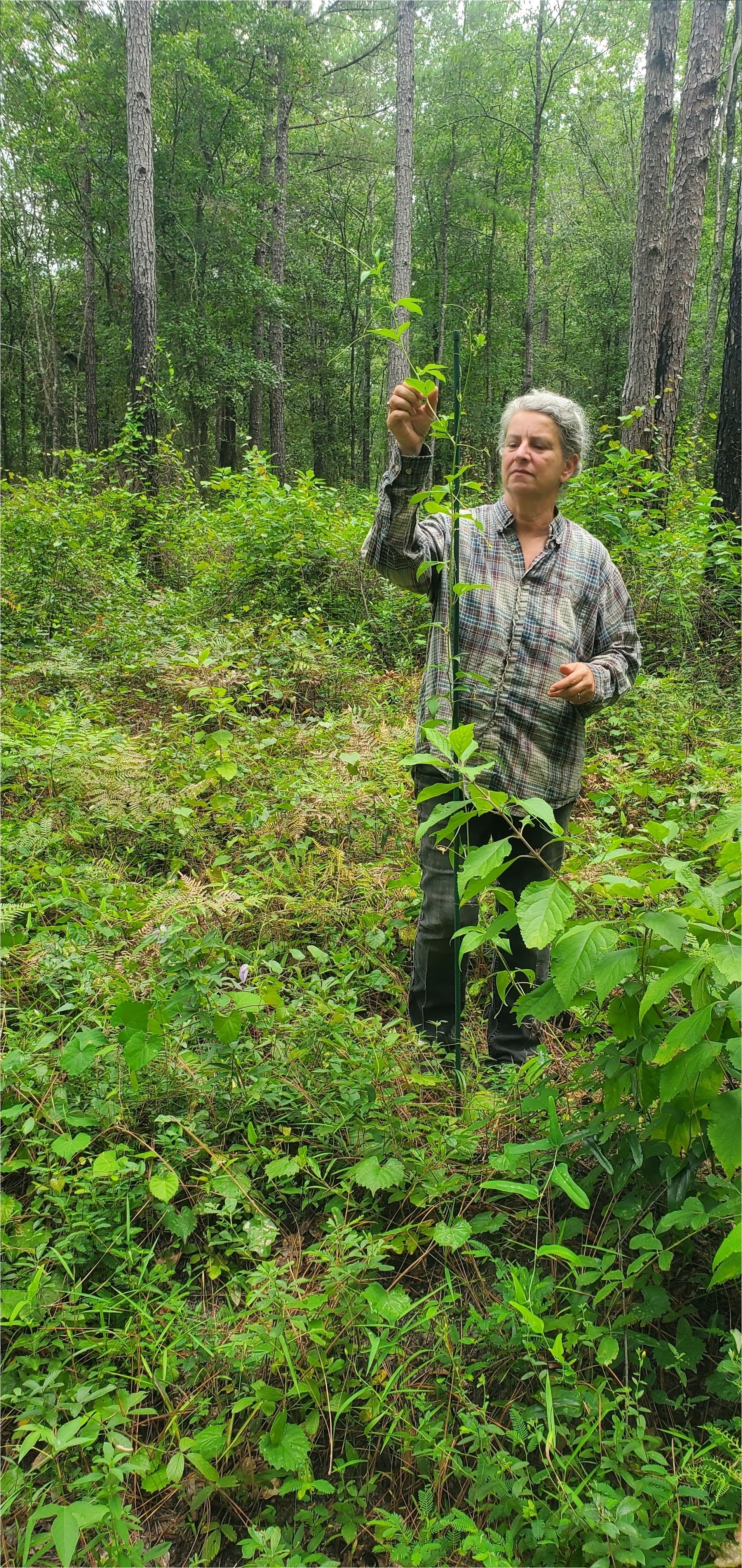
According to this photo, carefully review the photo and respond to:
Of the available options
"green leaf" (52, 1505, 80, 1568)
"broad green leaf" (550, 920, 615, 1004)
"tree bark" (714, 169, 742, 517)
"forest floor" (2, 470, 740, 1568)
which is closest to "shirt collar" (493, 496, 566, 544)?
"forest floor" (2, 470, 740, 1568)

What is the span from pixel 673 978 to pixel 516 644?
51.0 inches

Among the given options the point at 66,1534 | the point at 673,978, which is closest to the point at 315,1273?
the point at 66,1534

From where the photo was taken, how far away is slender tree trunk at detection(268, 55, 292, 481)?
1850cm

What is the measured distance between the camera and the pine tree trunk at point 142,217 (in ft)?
30.4

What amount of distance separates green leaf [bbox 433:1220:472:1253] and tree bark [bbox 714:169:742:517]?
6.09 meters

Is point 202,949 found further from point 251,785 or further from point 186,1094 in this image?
point 251,785

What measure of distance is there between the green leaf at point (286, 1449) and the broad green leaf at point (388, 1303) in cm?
24

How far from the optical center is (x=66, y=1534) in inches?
51.0

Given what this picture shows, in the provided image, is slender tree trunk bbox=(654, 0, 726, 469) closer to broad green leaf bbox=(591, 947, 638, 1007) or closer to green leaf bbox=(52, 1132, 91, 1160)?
broad green leaf bbox=(591, 947, 638, 1007)

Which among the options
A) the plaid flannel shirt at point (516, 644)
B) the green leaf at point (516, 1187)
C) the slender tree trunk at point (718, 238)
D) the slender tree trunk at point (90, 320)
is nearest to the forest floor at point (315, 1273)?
the green leaf at point (516, 1187)

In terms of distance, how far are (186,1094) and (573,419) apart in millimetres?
2262

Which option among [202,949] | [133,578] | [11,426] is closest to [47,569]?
[133,578]

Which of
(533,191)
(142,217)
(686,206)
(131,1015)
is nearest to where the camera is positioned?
(131,1015)

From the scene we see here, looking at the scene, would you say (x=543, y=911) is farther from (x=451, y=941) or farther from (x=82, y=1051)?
(x=82, y=1051)
